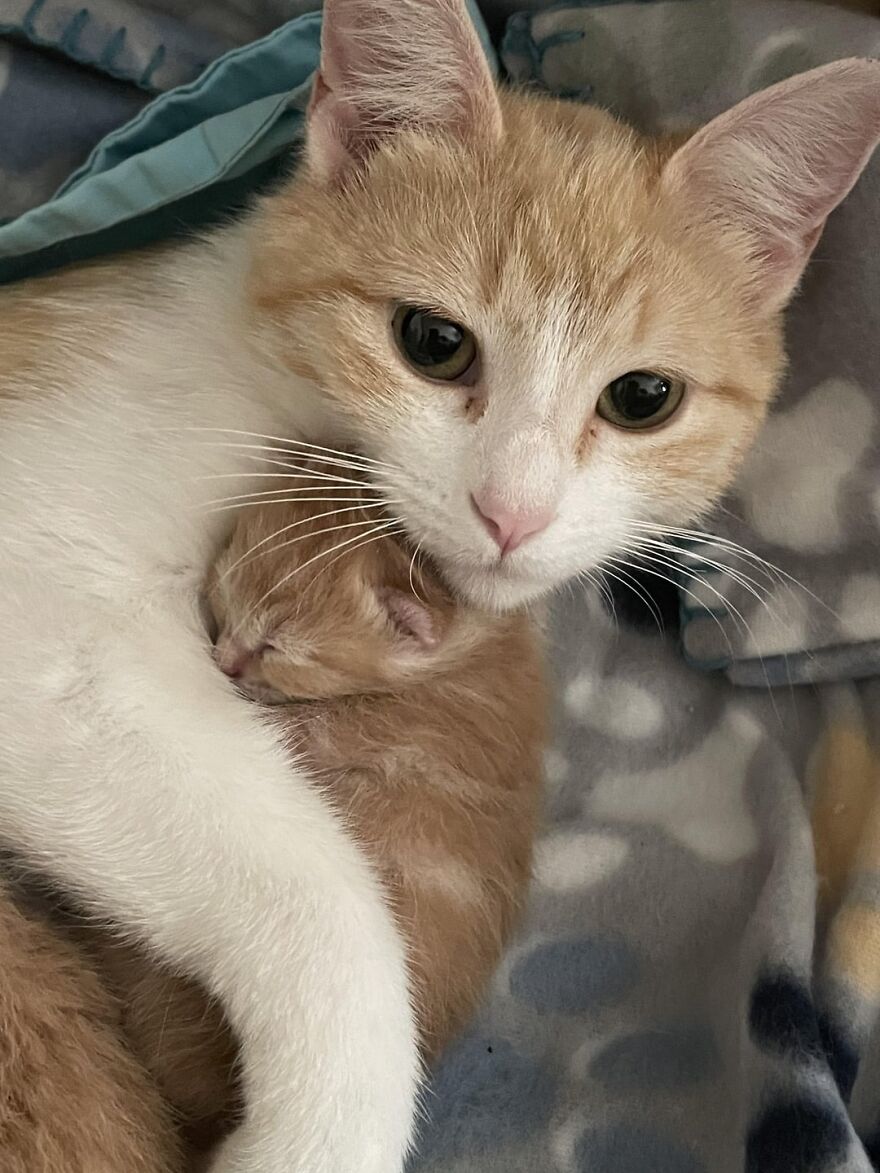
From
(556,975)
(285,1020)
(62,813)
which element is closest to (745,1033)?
(556,975)

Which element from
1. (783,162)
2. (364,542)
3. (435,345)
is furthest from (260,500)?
(783,162)

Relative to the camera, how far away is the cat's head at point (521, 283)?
98cm

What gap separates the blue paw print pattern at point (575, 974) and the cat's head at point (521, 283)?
17.2 inches

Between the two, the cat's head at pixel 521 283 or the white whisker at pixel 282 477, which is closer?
the cat's head at pixel 521 283

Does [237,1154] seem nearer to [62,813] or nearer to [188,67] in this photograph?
[62,813]

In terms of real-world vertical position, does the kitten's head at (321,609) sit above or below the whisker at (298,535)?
below

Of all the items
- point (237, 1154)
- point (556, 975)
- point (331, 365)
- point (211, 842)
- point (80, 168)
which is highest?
point (80, 168)

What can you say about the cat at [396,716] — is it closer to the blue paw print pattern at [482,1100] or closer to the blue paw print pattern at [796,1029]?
the blue paw print pattern at [482,1100]

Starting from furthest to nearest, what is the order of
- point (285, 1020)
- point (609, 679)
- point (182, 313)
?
point (609, 679) → point (182, 313) → point (285, 1020)

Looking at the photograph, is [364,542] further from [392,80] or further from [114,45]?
[114,45]

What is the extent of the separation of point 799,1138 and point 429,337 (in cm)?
83

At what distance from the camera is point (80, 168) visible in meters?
1.29

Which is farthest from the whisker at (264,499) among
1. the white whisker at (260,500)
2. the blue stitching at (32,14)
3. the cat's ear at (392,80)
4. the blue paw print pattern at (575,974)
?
the blue stitching at (32,14)

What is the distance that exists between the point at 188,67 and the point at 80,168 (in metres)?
0.20
